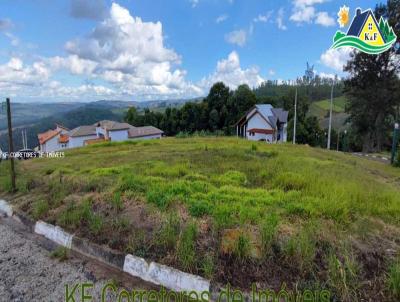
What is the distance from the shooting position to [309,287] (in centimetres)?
220

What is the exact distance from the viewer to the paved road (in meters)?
2.46

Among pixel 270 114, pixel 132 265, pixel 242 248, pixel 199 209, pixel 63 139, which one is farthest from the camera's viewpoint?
pixel 63 139

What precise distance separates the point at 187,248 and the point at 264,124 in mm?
28061

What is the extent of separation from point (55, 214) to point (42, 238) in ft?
1.36

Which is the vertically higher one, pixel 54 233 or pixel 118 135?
pixel 54 233

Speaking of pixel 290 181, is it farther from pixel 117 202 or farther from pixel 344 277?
pixel 117 202

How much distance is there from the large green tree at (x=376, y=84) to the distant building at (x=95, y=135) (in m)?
25.7

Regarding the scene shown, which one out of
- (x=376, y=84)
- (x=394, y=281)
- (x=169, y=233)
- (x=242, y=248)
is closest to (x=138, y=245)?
(x=169, y=233)

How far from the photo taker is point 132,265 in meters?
2.72

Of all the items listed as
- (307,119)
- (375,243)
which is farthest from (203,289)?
(307,119)

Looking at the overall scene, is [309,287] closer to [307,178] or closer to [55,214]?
[307,178]

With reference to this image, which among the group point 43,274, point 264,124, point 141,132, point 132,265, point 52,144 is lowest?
point 52,144

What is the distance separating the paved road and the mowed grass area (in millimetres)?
322

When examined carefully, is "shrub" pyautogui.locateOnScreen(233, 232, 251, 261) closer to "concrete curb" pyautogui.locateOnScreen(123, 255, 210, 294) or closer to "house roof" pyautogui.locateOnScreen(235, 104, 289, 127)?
"concrete curb" pyautogui.locateOnScreen(123, 255, 210, 294)
